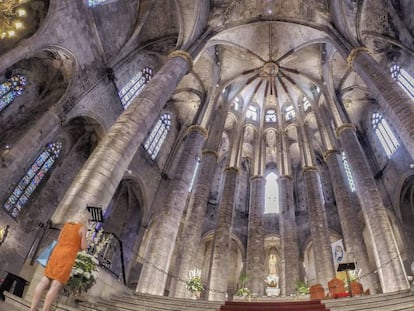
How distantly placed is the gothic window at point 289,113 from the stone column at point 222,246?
911 centimetres

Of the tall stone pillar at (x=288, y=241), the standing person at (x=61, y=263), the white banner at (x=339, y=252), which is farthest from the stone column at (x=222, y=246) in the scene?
the standing person at (x=61, y=263)

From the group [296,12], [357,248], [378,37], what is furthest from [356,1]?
[357,248]

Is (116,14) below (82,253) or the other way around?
the other way around

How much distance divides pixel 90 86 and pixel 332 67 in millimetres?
15390

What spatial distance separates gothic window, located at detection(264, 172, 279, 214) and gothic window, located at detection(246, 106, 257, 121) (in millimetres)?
5419

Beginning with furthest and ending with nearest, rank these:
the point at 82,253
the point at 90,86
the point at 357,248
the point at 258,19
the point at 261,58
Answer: the point at 261,58, the point at 258,19, the point at 90,86, the point at 357,248, the point at 82,253

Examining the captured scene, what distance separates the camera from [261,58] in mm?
22172

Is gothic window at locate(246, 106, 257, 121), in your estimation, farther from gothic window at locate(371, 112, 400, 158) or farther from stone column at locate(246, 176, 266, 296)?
gothic window at locate(371, 112, 400, 158)

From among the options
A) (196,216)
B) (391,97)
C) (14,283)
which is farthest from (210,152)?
(14,283)

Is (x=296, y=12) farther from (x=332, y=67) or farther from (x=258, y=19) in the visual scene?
(x=332, y=67)

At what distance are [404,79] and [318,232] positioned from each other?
31.1 ft

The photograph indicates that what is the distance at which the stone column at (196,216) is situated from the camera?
13914mm

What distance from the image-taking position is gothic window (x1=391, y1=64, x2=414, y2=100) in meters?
16.1

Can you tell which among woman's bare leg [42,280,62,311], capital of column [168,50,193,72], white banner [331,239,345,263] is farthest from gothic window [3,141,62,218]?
white banner [331,239,345,263]
